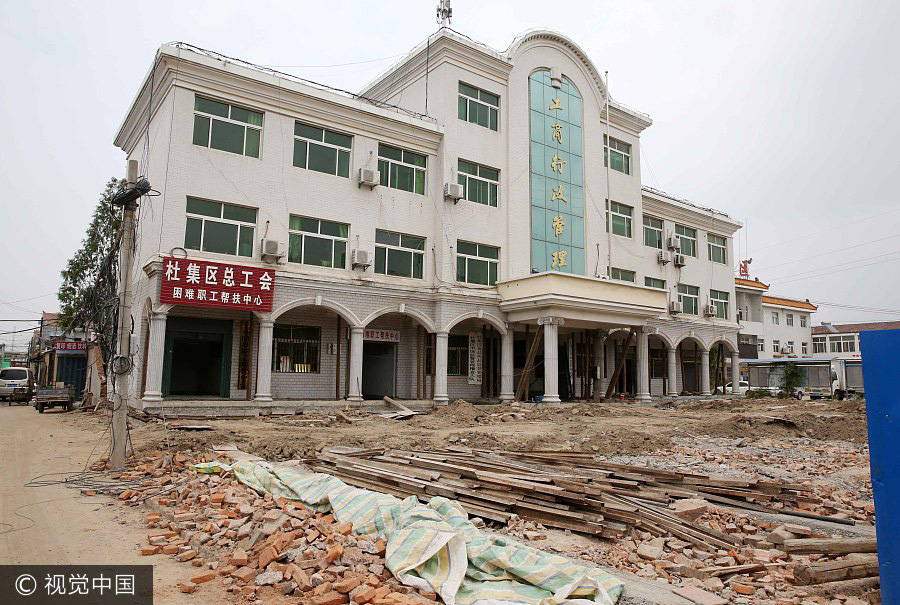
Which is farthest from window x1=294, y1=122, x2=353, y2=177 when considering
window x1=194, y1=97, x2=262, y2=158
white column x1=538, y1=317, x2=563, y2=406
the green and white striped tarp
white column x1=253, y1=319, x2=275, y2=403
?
the green and white striped tarp

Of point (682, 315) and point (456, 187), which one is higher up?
point (456, 187)

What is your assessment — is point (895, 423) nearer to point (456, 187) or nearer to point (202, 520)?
point (202, 520)

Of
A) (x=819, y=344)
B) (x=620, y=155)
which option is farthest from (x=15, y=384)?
(x=819, y=344)

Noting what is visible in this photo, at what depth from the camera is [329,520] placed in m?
5.37

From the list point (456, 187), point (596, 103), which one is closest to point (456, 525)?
point (456, 187)

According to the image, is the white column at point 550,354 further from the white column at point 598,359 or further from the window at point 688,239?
the window at point 688,239

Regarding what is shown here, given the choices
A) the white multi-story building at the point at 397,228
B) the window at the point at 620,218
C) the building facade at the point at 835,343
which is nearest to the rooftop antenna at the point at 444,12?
the white multi-story building at the point at 397,228

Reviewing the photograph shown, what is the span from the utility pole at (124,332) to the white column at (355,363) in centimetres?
893

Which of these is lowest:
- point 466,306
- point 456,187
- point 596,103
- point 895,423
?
point 895,423

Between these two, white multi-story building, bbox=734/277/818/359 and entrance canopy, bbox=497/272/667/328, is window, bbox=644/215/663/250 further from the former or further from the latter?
white multi-story building, bbox=734/277/818/359

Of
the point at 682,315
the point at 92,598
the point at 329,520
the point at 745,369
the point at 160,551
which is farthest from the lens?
the point at 745,369

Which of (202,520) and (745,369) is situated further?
(745,369)

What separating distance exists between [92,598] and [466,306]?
16149 millimetres

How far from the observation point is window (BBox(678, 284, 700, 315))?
94.0ft
